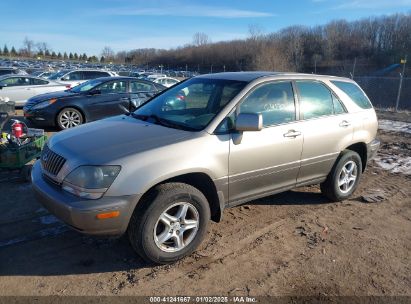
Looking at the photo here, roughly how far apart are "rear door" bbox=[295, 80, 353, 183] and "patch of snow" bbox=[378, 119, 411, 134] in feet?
24.1

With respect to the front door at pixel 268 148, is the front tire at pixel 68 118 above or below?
below

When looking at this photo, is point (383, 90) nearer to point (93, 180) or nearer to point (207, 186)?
point (207, 186)

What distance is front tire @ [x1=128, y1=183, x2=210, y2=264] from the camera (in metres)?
3.33

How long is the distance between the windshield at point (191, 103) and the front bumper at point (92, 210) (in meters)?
1.08

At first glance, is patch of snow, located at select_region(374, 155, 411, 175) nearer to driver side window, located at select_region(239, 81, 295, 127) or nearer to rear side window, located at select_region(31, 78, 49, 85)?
driver side window, located at select_region(239, 81, 295, 127)

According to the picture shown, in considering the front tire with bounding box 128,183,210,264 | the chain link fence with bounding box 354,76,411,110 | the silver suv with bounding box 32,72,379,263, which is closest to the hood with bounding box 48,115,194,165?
the silver suv with bounding box 32,72,379,263

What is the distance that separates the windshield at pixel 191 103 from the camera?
3992mm

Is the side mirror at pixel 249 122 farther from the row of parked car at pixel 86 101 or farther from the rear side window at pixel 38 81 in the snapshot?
the rear side window at pixel 38 81

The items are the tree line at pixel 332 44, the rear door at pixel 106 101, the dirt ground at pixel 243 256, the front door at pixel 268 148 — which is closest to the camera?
the dirt ground at pixel 243 256

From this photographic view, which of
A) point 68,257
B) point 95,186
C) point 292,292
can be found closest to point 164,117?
point 95,186

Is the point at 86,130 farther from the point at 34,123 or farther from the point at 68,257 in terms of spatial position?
the point at 34,123

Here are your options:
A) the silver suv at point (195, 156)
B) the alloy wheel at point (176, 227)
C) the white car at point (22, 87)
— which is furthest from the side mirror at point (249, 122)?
the white car at point (22, 87)

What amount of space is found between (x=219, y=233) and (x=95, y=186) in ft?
5.47

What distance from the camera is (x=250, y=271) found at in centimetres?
351
